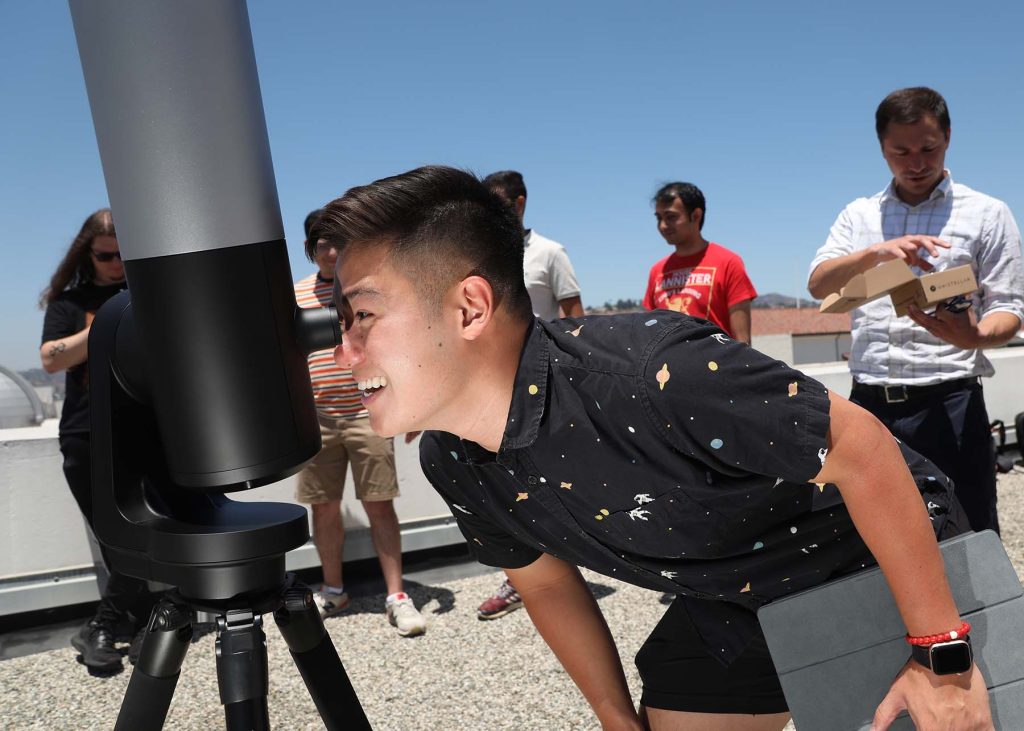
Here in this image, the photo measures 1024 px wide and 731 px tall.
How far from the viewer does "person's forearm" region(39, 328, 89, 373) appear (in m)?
3.33

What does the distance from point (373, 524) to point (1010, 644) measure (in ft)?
9.93

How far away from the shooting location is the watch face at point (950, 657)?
1.27 meters

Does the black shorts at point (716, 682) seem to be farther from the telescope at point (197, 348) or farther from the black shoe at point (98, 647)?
the black shoe at point (98, 647)

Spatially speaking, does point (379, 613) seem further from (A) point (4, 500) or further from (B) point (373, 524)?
(A) point (4, 500)

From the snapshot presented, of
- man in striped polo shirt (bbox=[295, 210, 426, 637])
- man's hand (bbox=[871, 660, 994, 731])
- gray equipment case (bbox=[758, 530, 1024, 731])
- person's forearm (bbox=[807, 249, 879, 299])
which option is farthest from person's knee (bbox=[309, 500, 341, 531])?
man's hand (bbox=[871, 660, 994, 731])

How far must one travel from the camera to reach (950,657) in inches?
50.1

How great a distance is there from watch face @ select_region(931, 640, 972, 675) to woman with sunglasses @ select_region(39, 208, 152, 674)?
3.10 meters

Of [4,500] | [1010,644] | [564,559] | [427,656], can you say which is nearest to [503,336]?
[564,559]

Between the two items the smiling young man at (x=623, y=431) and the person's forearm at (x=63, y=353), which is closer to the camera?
the smiling young man at (x=623, y=431)

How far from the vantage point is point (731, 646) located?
176cm

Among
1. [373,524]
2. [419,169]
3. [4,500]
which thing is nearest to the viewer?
[419,169]

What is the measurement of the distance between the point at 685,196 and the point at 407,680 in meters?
2.67

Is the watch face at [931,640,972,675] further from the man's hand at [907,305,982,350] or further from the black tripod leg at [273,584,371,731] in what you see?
the man's hand at [907,305,982,350]

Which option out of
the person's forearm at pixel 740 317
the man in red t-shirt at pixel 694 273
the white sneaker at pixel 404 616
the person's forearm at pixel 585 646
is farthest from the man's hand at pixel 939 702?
the person's forearm at pixel 740 317
